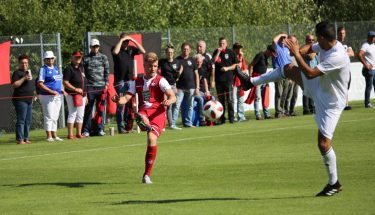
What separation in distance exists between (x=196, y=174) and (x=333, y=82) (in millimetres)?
3879

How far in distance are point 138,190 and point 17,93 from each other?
1138 cm

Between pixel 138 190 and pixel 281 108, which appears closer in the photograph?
pixel 138 190

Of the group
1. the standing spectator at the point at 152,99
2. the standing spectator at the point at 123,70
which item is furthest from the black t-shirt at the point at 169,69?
the standing spectator at the point at 152,99

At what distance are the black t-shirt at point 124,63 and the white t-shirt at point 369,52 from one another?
8.27 meters

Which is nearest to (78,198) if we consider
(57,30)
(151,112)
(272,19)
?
(151,112)

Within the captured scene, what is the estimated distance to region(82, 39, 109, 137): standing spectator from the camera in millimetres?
26906

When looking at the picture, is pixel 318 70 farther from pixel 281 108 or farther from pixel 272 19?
pixel 272 19

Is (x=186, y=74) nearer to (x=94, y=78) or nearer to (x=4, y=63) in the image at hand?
(x=94, y=78)

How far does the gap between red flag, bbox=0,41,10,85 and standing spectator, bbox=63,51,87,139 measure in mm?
3026

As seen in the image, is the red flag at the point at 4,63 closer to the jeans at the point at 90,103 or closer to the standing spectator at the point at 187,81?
the jeans at the point at 90,103

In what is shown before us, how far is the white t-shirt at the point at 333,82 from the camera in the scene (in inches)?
542

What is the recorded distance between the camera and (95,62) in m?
26.9

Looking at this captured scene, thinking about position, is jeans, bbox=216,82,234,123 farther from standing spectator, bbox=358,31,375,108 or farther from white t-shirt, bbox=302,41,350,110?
white t-shirt, bbox=302,41,350,110

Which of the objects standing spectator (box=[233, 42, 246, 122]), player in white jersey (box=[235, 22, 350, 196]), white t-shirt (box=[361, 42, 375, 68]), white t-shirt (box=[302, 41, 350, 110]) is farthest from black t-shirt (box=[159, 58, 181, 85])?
white t-shirt (box=[302, 41, 350, 110])
